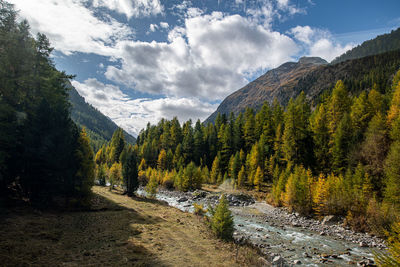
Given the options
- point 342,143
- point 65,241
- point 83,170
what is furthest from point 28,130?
point 342,143

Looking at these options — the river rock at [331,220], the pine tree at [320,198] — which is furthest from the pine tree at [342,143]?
the river rock at [331,220]

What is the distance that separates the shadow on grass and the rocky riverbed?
35.7ft

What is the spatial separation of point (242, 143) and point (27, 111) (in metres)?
60.5

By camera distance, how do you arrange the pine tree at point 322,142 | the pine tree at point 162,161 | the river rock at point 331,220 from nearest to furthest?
1. the river rock at point 331,220
2. the pine tree at point 322,142
3. the pine tree at point 162,161

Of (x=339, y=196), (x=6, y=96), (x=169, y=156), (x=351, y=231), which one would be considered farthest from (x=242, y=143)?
(x=6, y=96)

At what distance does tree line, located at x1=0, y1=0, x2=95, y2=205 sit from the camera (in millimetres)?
16781

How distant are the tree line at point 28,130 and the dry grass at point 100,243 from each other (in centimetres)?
279

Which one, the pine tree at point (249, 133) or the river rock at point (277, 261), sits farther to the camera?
the pine tree at point (249, 133)

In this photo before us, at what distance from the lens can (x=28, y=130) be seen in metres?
17.0

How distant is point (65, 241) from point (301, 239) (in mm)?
23960

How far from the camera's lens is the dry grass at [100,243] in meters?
10.1

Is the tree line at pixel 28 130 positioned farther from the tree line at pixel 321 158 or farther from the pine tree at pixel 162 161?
the pine tree at pixel 162 161

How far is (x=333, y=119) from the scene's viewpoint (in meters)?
41.9

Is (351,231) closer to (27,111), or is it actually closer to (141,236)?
(141,236)
